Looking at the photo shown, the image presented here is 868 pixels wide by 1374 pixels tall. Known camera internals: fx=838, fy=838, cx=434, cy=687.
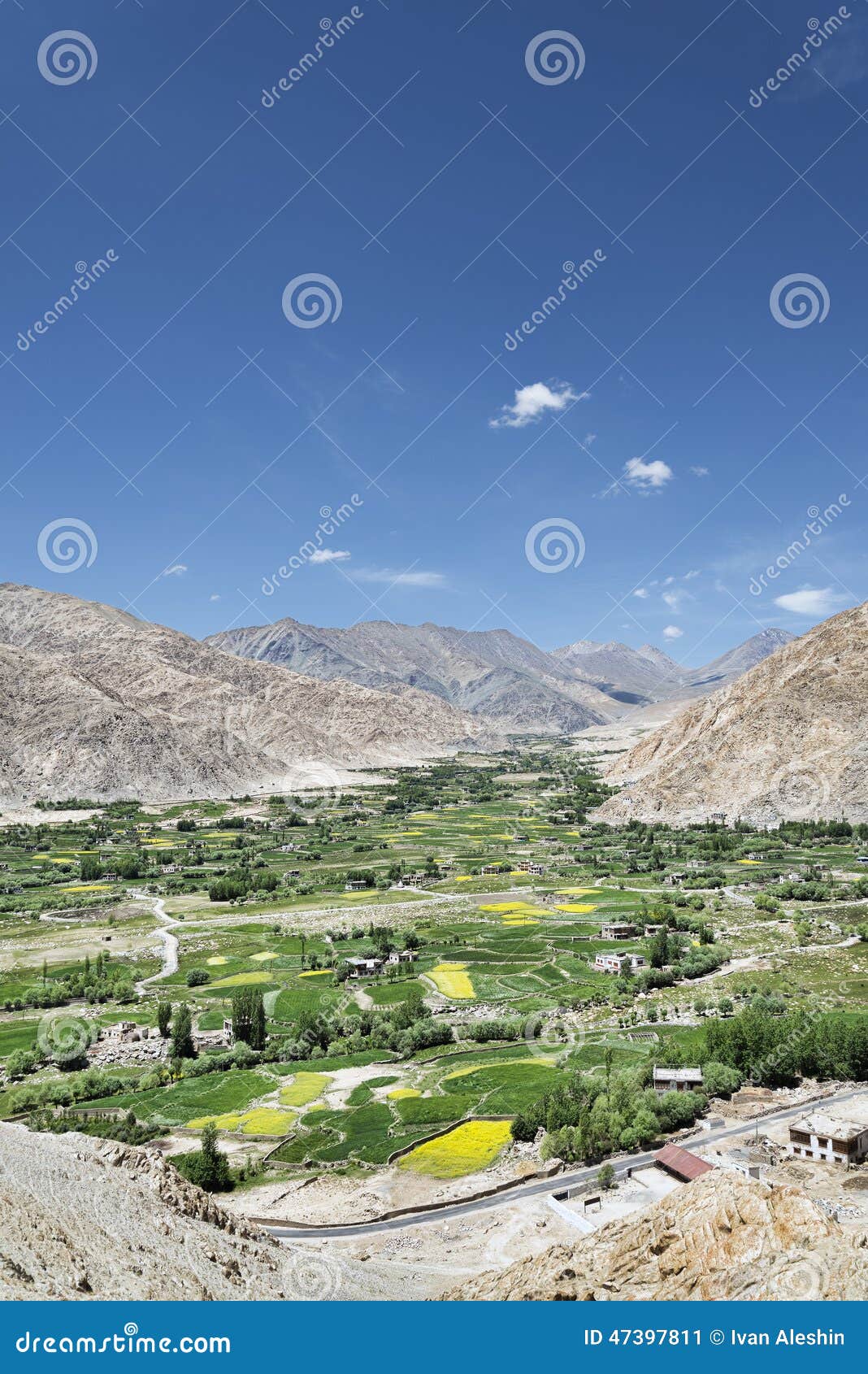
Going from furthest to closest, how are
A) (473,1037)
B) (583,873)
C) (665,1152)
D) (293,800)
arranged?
(293,800) < (583,873) < (473,1037) < (665,1152)

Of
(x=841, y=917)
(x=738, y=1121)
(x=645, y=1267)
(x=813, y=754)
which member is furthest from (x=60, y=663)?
(x=645, y=1267)

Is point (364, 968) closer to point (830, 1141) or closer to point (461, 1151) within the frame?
point (461, 1151)

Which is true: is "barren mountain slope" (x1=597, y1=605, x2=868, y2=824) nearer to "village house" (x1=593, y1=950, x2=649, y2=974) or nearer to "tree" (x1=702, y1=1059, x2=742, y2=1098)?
"village house" (x1=593, y1=950, x2=649, y2=974)

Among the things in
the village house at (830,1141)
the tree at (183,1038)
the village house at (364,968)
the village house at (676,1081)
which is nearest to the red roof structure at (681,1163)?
the village house at (830,1141)

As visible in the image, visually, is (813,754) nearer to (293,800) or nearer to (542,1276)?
(293,800)

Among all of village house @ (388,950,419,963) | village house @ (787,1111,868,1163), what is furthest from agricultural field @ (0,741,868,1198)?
village house @ (787,1111,868,1163)

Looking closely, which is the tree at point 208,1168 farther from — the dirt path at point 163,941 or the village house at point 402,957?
the village house at point 402,957
